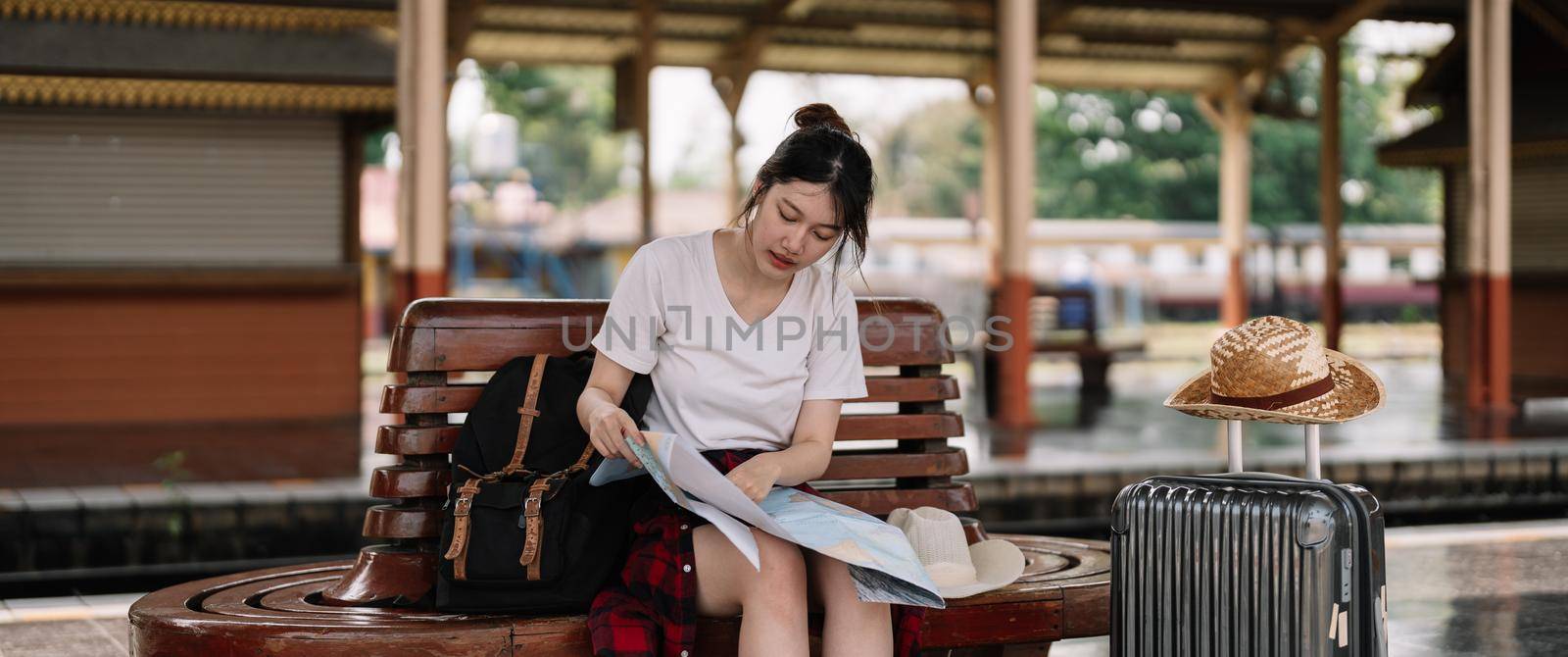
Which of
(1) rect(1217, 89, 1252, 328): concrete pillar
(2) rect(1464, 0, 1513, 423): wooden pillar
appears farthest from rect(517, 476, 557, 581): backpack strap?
(1) rect(1217, 89, 1252, 328): concrete pillar

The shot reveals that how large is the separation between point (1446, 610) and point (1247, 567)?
2.10 meters

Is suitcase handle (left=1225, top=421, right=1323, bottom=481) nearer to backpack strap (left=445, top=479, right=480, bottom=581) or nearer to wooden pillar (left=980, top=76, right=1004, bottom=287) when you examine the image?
backpack strap (left=445, top=479, right=480, bottom=581)

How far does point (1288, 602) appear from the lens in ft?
7.81

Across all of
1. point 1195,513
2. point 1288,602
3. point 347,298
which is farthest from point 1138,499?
point 347,298

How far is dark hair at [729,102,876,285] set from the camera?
8.29ft

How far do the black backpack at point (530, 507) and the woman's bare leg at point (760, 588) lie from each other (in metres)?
0.17

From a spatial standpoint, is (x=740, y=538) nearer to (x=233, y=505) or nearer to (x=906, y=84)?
(x=233, y=505)

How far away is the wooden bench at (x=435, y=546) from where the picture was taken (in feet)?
8.07

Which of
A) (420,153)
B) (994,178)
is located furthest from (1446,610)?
(994,178)

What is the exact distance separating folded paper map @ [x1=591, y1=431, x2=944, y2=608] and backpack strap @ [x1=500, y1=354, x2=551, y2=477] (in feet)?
0.53

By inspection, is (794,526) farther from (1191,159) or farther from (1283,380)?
(1191,159)

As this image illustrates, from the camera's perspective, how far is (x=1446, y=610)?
13.6 ft

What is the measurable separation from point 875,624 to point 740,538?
282 mm

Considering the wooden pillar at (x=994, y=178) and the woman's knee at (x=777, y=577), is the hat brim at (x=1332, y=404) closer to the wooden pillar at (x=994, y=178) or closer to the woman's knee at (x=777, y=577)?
the woman's knee at (x=777, y=577)
